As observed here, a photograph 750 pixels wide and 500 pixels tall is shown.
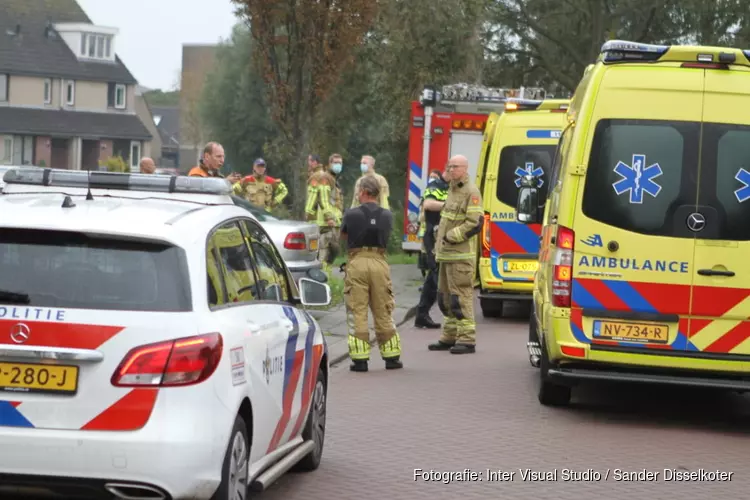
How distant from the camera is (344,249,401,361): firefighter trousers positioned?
41.2 ft

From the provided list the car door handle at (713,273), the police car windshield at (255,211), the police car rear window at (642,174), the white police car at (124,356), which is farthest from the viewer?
the police car windshield at (255,211)

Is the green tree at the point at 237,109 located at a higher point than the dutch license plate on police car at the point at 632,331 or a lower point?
higher

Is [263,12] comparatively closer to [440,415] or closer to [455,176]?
[455,176]

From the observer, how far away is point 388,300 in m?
12.7

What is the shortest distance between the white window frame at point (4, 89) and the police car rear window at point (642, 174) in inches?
2601

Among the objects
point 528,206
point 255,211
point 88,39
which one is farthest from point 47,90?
point 528,206

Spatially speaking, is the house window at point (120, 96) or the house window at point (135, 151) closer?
the house window at point (120, 96)

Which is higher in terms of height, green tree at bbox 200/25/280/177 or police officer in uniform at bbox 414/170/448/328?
green tree at bbox 200/25/280/177

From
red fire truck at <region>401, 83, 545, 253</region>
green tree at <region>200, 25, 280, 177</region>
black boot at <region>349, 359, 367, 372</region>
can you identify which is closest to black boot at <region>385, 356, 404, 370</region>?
black boot at <region>349, 359, 367, 372</region>

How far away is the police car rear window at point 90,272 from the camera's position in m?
5.66

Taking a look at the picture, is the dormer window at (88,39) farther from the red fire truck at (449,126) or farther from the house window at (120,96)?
the red fire truck at (449,126)

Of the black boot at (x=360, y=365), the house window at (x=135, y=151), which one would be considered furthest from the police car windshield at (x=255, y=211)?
the house window at (x=135, y=151)

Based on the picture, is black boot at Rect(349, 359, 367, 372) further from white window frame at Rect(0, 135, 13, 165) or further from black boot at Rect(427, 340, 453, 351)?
white window frame at Rect(0, 135, 13, 165)

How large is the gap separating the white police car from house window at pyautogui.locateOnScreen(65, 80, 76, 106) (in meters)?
72.8
